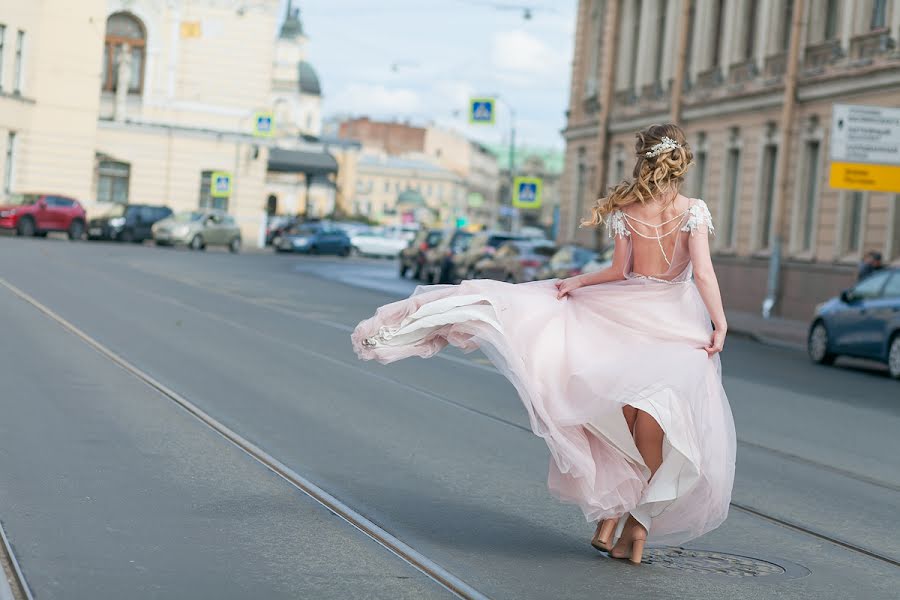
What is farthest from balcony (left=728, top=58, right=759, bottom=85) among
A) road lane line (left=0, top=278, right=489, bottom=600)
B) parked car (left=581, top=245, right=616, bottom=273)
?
road lane line (left=0, top=278, right=489, bottom=600)

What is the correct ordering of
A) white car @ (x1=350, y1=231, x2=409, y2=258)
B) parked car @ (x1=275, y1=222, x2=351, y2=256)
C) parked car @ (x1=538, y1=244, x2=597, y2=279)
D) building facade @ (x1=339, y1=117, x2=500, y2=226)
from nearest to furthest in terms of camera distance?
parked car @ (x1=538, y1=244, x2=597, y2=279), parked car @ (x1=275, y1=222, x2=351, y2=256), white car @ (x1=350, y1=231, x2=409, y2=258), building facade @ (x1=339, y1=117, x2=500, y2=226)

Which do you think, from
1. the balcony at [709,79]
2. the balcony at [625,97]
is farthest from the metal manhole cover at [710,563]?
the balcony at [625,97]

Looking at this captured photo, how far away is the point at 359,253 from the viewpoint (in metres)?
75.1

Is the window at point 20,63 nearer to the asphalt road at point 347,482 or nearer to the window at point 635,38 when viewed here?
the window at point 635,38

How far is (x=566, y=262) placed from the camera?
1305 inches

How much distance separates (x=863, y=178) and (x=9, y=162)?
3858 centimetres

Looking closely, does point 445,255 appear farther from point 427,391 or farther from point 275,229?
point 275,229

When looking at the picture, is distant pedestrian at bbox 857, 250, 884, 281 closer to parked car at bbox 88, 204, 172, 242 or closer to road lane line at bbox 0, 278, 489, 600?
road lane line at bbox 0, 278, 489, 600

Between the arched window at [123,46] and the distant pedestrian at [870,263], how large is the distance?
4278cm

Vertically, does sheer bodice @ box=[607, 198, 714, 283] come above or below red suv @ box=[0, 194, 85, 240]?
above

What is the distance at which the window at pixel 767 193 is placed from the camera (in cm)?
3641

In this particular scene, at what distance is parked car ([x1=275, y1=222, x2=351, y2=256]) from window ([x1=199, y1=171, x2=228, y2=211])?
3.07 meters

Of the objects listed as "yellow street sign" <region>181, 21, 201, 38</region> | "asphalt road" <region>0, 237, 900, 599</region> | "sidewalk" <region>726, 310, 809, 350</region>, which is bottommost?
"sidewalk" <region>726, 310, 809, 350</region>

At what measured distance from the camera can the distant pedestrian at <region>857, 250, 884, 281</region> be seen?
2884 centimetres
